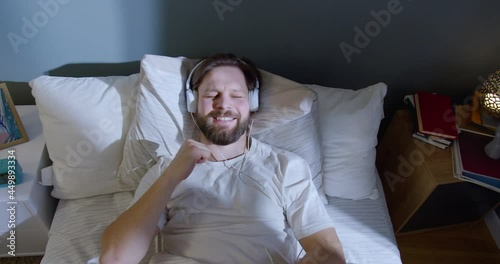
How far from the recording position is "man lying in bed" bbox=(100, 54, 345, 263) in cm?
96

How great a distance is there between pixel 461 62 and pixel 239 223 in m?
1.18

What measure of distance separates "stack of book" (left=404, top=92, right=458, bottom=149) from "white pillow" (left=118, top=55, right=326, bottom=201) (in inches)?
19.5

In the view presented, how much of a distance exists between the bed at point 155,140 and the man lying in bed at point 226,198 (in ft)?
0.26

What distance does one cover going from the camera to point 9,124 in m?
1.24

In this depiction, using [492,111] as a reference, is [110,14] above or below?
above

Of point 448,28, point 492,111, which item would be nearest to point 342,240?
point 492,111

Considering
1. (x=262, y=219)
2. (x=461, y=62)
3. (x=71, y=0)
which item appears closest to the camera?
(x=262, y=219)

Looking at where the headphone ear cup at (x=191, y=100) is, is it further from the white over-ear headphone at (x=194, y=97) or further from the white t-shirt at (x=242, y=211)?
the white t-shirt at (x=242, y=211)

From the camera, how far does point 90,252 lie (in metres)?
1.08

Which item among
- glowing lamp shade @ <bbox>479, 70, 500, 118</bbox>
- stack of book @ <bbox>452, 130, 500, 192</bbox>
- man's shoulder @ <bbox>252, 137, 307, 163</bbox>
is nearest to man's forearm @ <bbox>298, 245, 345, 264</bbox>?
man's shoulder @ <bbox>252, 137, 307, 163</bbox>

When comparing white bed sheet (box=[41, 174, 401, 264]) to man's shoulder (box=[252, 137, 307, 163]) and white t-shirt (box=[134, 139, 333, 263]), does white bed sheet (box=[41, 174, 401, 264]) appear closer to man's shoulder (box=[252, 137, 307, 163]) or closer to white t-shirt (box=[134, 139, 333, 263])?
white t-shirt (box=[134, 139, 333, 263])

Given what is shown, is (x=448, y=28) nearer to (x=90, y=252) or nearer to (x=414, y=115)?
(x=414, y=115)

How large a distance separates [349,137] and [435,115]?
17.6 inches

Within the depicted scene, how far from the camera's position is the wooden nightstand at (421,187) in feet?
4.34
